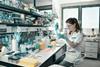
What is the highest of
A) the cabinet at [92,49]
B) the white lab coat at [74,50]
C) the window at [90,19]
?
the window at [90,19]

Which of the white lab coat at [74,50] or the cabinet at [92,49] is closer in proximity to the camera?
the white lab coat at [74,50]

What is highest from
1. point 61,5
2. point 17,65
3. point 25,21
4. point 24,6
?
point 61,5

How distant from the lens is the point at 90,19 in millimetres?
5934

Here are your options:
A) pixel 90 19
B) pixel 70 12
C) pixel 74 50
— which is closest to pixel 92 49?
pixel 90 19

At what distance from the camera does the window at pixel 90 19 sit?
5766mm

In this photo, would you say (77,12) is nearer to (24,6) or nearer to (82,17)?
(82,17)

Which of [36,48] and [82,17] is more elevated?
[82,17]

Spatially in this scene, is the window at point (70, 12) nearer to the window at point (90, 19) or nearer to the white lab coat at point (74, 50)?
the window at point (90, 19)

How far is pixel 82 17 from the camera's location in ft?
19.7

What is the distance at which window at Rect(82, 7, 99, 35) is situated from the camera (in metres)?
5.77

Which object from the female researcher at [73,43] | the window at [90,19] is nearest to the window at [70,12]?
the window at [90,19]

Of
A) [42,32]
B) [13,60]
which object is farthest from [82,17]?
[13,60]

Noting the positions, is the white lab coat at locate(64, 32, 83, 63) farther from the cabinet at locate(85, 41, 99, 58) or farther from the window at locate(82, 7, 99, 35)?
the window at locate(82, 7, 99, 35)

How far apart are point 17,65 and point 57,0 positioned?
4803mm
